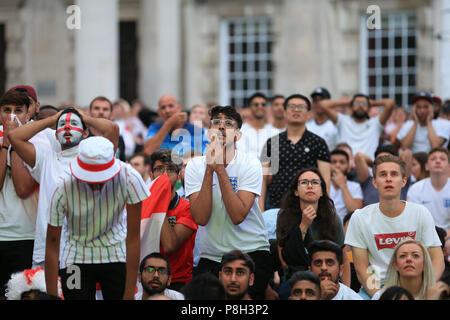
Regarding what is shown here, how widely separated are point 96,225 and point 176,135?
4160 millimetres

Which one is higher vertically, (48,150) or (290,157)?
(48,150)

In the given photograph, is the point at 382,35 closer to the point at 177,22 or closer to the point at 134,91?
the point at 177,22

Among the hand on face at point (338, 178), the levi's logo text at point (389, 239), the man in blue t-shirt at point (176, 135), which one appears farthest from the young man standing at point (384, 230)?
the man in blue t-shirt at point (176, 135)

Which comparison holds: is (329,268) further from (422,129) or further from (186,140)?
(422,129)

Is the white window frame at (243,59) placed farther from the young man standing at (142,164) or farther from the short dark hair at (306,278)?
the short dark hair at (306,278)

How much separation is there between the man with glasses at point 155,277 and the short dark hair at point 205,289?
1.50ft

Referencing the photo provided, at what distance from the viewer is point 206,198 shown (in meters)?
7.31

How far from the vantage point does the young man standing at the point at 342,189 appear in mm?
10406

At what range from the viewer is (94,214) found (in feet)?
20.9

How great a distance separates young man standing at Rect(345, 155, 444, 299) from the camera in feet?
24.3

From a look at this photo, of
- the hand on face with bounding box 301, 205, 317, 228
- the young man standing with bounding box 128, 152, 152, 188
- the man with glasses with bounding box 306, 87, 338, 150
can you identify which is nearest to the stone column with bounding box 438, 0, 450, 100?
the man with glasses with bounding box 306, 87, 338, 150

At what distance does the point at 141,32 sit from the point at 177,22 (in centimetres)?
90

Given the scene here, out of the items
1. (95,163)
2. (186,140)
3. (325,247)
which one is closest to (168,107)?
(186,140)
